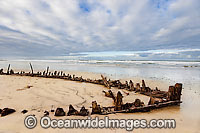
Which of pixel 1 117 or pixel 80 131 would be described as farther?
pixel 1 117

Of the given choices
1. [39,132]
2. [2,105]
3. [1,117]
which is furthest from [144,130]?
[2,105]

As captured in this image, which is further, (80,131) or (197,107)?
(197,107)

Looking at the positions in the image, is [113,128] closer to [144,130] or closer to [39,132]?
[144,130]

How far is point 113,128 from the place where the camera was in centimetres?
330

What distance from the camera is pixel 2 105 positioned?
15.2 feet

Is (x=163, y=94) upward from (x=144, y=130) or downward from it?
upward

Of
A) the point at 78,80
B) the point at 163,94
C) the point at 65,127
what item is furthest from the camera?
the point at 78,80

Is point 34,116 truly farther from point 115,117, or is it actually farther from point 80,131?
point 115,117

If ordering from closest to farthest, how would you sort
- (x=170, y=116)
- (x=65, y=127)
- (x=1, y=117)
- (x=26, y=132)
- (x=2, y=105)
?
(x=26, y=132) → (x=65, y=127) → (x=1, y=117) → (x=170, y=116) → (x=2, y=105)

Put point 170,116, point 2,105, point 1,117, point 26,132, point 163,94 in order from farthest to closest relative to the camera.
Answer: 1. point 163,94
2. point 2,105
3. point 170,116
4. point 1,117
5. point 26,132

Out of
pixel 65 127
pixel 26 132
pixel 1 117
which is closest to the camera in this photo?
pixel 26 132

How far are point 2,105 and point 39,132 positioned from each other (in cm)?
298

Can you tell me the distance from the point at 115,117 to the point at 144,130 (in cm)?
99

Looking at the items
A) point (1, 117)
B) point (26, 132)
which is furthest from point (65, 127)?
point (1, 117)
